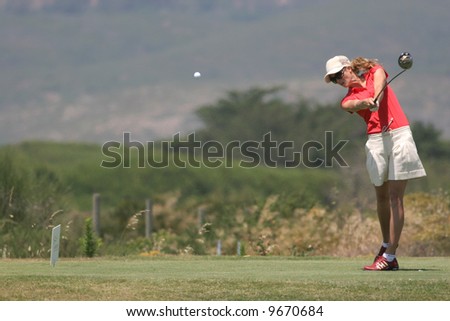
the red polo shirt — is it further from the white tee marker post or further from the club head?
the white tee marker post

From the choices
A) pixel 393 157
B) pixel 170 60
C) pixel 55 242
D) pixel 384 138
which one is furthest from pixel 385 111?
pixel 170 60

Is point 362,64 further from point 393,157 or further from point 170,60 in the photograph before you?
point 170,60

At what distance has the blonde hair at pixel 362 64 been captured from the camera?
502 inches

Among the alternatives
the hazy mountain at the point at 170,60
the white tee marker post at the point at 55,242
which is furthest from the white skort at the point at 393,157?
the hazy mountain at the point at 170,60

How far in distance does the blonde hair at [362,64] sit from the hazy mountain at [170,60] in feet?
351

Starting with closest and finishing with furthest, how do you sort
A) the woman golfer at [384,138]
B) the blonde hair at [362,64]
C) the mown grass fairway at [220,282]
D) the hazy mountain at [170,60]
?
the mown grass fairway at [220,282], the woman golfer at [384,138], the blonde hair at [362,64], the hazy mountain at [170,60]

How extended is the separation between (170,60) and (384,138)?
140329 millimetres

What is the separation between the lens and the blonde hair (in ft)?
41.8

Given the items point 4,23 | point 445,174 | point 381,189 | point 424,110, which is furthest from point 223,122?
point 4,23

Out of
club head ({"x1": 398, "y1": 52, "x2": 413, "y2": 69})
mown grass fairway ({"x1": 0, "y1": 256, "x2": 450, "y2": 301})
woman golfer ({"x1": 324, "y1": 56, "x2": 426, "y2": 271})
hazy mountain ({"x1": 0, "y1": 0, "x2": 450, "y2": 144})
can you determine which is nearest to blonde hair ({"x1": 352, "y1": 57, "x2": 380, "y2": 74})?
woman golfer ({"x1": 324, "y1": 56, "x2": 426, "y2": 271})

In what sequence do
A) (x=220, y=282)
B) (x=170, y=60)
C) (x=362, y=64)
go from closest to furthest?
(x=220, y=282), (x=362, y=64), (x=170, y=60)

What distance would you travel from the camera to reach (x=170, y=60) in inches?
5999

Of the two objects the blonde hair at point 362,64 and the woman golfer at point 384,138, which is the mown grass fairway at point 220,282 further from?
the blonde hair at point 362,64
